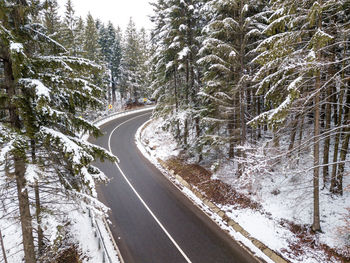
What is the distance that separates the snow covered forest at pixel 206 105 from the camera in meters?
5.63

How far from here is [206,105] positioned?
14.6 metres

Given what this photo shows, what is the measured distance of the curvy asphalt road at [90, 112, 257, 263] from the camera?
9.11 m

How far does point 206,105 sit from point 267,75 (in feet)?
14.4

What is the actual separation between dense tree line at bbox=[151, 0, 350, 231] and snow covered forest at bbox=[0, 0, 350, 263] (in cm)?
9

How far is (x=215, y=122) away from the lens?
1325 cm

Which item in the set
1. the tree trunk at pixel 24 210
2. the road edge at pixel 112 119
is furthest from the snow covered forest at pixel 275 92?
the tree trunk at pixel 24 210

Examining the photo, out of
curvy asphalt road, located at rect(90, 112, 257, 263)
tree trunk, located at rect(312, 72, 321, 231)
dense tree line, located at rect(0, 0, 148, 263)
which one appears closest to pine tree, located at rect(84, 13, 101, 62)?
curvy asphalt road, located at rect(90, 112, 257, 263)

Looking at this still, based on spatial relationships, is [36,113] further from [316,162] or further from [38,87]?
[316,162]

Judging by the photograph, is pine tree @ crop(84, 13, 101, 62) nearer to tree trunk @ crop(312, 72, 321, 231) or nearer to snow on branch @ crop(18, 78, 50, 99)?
snow on branch @ crop(18, 78, 50, 99)

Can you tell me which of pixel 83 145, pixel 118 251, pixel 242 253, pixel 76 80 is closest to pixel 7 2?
pixel 76 80

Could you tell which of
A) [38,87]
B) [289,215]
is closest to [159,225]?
[289,215]

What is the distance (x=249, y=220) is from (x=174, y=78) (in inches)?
507

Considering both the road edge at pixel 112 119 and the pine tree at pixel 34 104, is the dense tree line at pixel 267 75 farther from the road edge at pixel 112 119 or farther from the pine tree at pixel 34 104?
the road edge at pixel 112 119

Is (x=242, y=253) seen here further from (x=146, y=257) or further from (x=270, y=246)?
(x=146, y=257)
